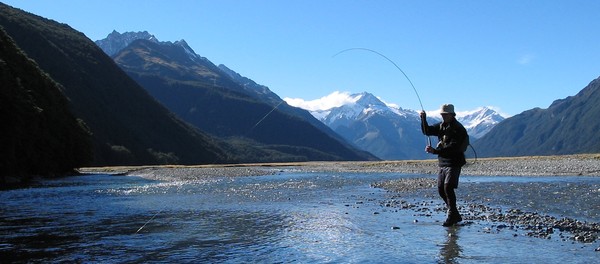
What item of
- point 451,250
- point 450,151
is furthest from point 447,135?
point 451,250

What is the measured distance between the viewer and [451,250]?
9.80 metres

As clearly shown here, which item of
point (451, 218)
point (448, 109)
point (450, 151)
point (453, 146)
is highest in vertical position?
point (448, 109)

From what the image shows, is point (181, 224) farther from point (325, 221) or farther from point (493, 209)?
point (493, 209)

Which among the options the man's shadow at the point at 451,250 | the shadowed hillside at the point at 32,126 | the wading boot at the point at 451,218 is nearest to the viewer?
the man's shadow at the point at 451,250

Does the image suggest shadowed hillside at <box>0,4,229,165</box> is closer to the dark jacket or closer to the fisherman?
the fisherman

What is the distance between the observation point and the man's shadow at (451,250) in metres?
9.03

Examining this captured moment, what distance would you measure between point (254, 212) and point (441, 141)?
25.0ft

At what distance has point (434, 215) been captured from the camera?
50.2ft

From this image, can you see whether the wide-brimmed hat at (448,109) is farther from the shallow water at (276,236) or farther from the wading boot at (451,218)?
the shallow water at (276,236)

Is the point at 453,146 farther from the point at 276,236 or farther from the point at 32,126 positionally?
the point at 32,126

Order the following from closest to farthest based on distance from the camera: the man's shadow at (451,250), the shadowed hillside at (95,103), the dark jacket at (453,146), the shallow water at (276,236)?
the man's shadow at (451,250) < the shallow water at (276,236) < the dark jacket at (453,146) < the shadowed hillside at (95,103)

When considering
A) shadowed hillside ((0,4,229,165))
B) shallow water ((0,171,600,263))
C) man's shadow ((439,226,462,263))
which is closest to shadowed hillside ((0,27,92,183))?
shallow water ((0,171,600,263))

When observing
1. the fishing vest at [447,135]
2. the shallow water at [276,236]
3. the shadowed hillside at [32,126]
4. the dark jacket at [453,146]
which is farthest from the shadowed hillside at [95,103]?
the dark jacket at [453,146]

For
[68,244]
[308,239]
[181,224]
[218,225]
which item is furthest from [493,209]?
[68,244]
